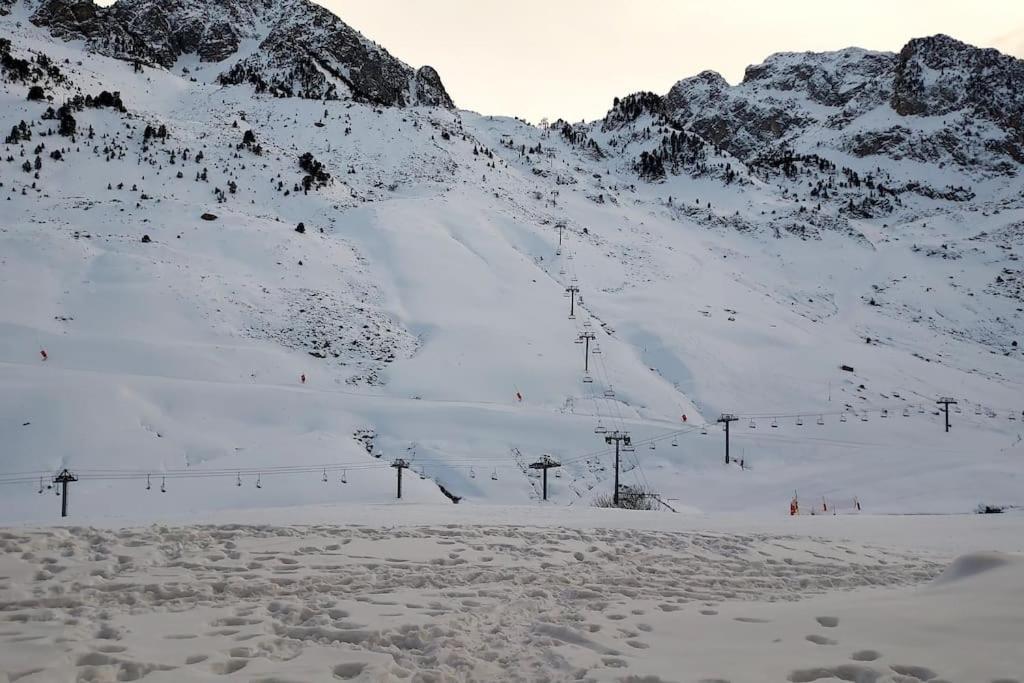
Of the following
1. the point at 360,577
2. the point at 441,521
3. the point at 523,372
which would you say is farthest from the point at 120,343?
the point at 360,577

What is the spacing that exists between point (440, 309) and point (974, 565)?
3838 centimetres

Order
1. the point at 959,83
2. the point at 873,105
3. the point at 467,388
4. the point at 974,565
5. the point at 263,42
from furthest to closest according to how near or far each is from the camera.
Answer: the point at 873,105 < the point at 959,83 < the point at 263,42 < the point at 467,388 < the point at 974,565

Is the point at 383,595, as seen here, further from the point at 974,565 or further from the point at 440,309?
the point at 440,309

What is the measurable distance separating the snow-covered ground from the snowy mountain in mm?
14704

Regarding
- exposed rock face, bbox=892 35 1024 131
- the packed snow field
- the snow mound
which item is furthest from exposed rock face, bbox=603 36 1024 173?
the snow mound

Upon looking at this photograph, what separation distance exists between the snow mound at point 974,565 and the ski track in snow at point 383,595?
3.85 feet

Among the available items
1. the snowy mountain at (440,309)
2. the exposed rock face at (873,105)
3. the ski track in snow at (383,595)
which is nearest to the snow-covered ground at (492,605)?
the ski track in snow at (383,595)

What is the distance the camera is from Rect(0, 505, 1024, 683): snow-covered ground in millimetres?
4379

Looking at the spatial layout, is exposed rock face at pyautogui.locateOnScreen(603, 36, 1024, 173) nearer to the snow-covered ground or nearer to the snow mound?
the snow-covered ground

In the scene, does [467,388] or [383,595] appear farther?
[467,388]

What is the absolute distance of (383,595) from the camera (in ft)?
20.4

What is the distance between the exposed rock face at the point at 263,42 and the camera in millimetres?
93375

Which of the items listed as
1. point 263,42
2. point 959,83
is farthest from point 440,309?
point 959,83

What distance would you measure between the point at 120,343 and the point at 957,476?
4127 centimetres
